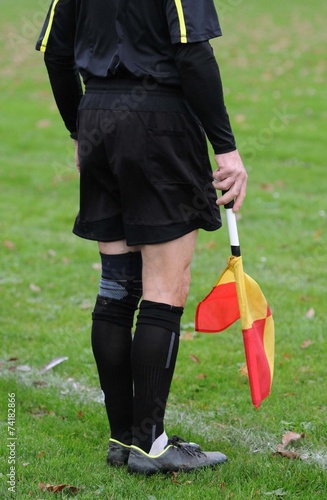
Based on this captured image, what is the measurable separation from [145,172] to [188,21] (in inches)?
22.3

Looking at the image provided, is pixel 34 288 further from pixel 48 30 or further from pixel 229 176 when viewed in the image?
pixel 229 176

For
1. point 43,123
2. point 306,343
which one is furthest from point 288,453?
point 43,123

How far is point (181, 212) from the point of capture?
322 centimetres

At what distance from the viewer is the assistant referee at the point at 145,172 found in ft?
10.3

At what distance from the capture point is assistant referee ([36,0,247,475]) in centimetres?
313

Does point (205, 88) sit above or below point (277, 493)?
above

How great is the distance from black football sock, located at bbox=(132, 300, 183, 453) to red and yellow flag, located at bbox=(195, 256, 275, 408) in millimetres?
156

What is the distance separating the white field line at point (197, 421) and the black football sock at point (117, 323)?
63cm

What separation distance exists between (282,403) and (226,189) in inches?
61.3

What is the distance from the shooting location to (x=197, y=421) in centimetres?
420

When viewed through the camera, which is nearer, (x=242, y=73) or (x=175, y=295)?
(x=175, y=295)

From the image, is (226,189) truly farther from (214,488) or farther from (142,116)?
(214,488)

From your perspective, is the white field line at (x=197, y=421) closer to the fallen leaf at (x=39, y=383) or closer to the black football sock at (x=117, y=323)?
the fallen leaf at (x=39, y=383)

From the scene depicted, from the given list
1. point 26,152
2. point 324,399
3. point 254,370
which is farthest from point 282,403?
point 26,152
